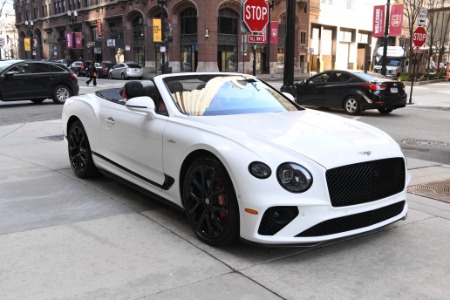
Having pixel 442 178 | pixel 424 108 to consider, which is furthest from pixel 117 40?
pixel 442 178

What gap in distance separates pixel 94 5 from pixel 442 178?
5995cm

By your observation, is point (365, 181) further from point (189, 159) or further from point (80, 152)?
point (80, 152)

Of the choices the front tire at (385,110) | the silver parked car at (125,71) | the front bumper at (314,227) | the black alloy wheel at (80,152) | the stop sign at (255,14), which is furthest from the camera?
the silver parked car at (125,71)

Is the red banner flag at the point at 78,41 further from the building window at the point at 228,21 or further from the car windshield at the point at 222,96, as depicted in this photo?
the car windshield at the point at 222,96

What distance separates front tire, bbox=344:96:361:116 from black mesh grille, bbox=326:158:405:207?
10.5 m

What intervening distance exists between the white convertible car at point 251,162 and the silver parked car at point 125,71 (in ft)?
119

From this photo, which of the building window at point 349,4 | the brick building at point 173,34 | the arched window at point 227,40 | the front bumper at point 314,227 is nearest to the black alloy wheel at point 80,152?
the front bumper at point 314,227

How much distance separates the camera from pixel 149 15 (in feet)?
162

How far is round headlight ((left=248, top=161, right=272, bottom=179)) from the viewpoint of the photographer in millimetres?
3424

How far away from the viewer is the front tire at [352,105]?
14180 mm

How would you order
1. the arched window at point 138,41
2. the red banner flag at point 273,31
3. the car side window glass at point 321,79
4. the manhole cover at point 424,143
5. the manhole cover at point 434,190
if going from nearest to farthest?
the manhole cover at point 434,190 < the manhole cover at point 424,143 < the car side window glass at point 321,79 < the red banner flag at point 273,31 < the arched window at point 138,41

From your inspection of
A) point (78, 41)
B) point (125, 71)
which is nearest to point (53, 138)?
point (125, 71)

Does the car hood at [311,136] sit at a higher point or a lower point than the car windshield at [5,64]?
lower

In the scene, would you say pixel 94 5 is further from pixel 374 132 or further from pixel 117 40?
pixel 374 132
